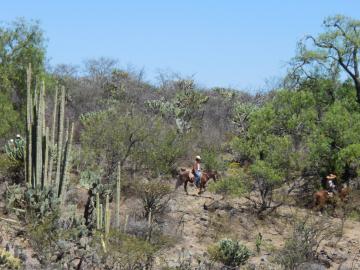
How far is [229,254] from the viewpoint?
14.4 meters

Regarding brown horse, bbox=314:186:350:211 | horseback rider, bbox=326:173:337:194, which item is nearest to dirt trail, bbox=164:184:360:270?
brown horse, bbox=314:186:350:211

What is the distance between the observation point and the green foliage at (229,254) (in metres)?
14.4

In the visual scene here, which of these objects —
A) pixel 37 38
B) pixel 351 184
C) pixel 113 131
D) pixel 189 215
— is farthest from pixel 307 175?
pixel 37 38

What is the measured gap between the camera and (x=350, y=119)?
19.4 m

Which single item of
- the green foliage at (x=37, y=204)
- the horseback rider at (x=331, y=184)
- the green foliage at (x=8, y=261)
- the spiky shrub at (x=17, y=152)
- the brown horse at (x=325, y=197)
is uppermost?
the spiky shrub at (x=17, y=152)

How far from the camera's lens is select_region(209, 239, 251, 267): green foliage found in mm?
14367

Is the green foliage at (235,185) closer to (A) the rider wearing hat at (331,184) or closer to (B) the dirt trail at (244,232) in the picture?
(B) the dirt trail at (244,232)

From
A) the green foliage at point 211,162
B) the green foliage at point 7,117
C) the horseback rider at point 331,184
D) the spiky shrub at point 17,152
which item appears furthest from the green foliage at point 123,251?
the green foliage at point 7,117

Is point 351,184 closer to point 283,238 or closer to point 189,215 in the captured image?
point 283,238

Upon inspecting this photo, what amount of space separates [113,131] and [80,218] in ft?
22.1

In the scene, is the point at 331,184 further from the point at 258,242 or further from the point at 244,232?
the point at 258,242

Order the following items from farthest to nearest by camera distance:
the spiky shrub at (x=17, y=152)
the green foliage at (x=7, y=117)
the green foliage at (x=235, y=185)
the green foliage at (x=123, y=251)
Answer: the green foliage at (x=7, y=117) → the green foliage at (x=235, y=185) → the spiky shrub at (x=17, y=152) → the green foliage at (x=123, y=251)

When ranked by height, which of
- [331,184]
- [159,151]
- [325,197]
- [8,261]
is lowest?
[8,261]

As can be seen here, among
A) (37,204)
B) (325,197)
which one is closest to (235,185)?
(325,197)
